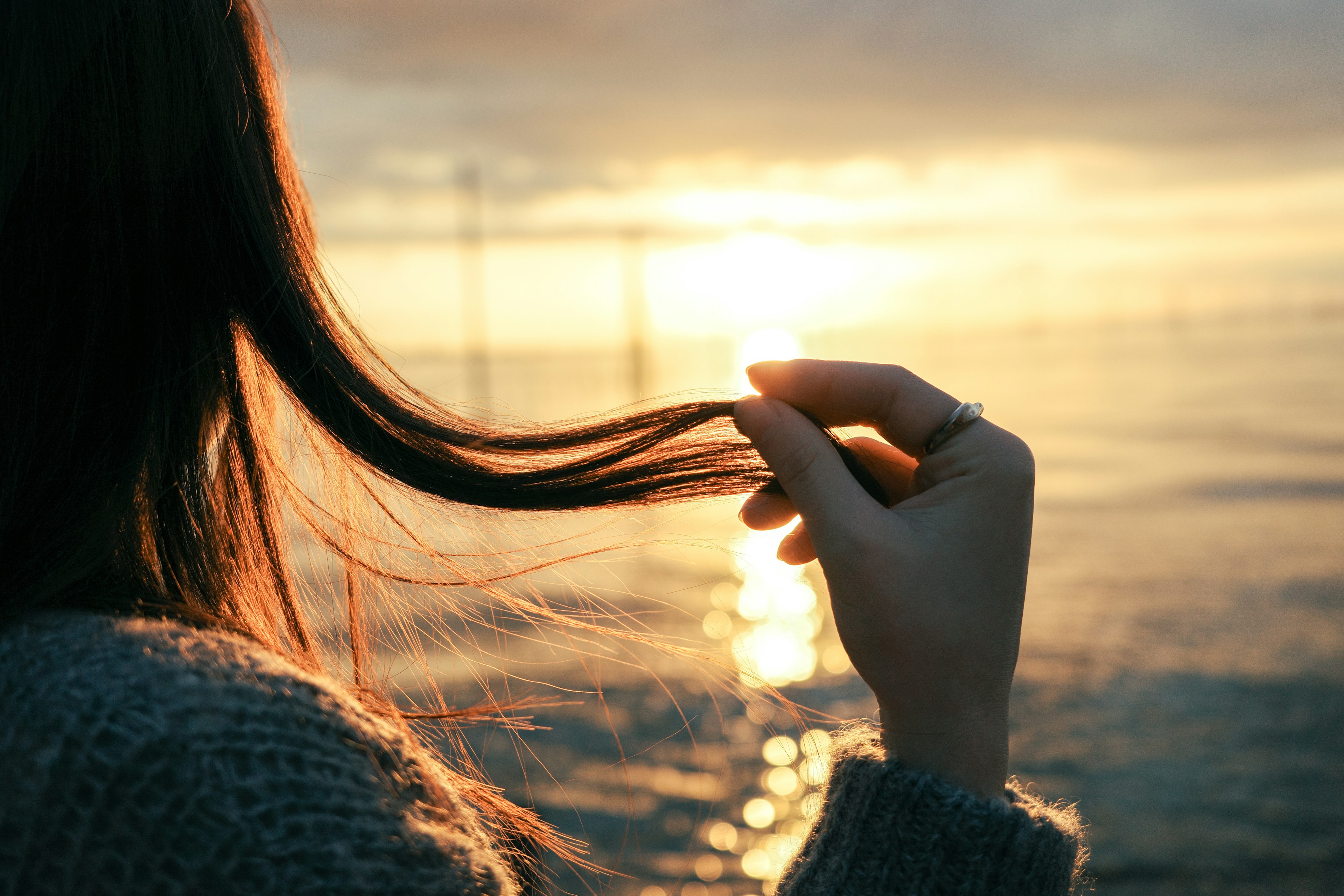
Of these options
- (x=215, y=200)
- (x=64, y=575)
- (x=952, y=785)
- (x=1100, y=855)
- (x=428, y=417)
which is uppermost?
(x=215, y=200)

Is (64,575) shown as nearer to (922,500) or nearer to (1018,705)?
(922,500)

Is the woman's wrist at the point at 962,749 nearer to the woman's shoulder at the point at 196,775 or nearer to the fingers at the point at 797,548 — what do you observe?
the fingers at the point at 797,548

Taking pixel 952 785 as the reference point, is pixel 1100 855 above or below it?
below

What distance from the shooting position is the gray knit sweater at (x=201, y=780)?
0.83 meters

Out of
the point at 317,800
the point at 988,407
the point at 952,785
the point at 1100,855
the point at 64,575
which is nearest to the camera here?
the point at 317,800

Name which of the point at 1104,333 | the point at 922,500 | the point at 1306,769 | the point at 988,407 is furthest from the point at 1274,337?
the point at 922,500

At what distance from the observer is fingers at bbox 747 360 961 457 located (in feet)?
5.09

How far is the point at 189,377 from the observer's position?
1.30 meters

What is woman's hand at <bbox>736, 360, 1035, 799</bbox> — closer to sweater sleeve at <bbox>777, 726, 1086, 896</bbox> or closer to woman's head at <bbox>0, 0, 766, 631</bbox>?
sweater sleeve at <bbox>777, 726, 1086, 896</bbox>

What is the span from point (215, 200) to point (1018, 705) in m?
7.32

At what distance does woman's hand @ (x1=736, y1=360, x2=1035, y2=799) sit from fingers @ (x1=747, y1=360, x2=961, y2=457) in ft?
0.19

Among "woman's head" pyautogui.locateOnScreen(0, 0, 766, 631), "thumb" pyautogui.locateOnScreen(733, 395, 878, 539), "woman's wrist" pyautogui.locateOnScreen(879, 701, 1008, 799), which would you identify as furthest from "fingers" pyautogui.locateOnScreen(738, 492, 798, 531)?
"woman's wrist" pyautogui.locateOnScreen(879, 701, 1008, 799)

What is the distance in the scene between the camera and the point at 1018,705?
716cm

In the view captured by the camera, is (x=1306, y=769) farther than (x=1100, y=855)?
Yes
